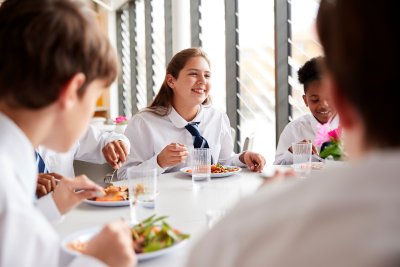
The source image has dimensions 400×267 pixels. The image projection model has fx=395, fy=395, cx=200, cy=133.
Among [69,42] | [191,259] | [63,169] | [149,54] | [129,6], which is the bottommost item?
[63,169]

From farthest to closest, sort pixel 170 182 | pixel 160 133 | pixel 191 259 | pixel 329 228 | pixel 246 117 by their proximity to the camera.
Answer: pixel 246 117
pixel 160 133
pixel 170 182
pixel 191 259
pixel 329 228

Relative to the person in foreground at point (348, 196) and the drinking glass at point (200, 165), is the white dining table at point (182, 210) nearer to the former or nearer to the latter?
the drinking glass at point (200, 165)

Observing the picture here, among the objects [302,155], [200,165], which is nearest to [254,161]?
[302,155]

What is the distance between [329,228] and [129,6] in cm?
777

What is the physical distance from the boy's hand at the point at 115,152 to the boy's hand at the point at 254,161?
661 millimetres

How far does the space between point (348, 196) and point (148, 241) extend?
2.25 feet

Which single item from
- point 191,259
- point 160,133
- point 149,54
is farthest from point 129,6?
point 191,259

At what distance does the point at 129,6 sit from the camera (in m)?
7.59

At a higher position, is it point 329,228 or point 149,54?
point 149,54

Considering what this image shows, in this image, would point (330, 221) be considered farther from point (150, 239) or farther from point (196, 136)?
point (196, 136)

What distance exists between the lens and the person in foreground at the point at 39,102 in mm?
785

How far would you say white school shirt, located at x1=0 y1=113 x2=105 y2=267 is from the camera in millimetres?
767

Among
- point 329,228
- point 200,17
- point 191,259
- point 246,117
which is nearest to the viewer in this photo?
point 329,228

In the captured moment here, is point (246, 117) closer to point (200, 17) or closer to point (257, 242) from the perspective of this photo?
point (200, 17)
